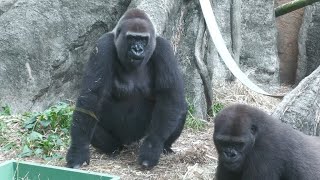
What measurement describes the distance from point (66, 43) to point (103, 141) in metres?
2.15

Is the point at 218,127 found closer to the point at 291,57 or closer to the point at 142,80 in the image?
the point at 142,80

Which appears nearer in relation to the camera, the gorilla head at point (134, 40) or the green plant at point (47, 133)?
the gorilla head at point (134, 40)

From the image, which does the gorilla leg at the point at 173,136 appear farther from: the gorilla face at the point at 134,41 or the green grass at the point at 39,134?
the green grass at the point at 39,134

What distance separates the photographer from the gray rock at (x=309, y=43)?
30.6 feet

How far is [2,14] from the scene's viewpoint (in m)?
7.30

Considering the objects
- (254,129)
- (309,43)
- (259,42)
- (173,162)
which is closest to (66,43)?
(173,162)

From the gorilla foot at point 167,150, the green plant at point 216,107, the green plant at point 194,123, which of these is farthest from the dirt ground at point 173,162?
the green plant at point 216,107

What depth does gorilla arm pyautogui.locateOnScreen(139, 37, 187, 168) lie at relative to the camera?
536 centimetres

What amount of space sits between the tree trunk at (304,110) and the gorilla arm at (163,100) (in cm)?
88

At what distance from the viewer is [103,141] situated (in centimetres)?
558

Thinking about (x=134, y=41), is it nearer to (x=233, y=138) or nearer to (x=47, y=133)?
(x=47, y=133)

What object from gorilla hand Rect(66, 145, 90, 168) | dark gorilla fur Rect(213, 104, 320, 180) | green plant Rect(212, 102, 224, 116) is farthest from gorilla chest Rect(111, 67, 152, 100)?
green plant Rect(212, 102, 224, 116)

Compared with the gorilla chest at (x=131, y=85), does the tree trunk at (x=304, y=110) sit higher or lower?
lower

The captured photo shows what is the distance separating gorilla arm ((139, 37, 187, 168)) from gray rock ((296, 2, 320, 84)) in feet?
14.5
